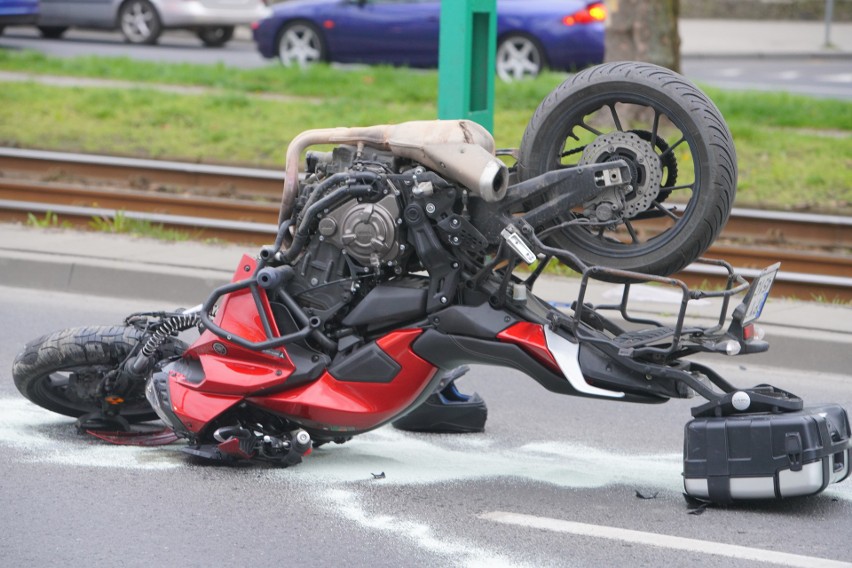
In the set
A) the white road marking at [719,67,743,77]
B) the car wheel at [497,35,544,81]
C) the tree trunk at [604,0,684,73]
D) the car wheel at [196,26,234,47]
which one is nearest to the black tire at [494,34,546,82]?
the car wheel at [497,35,544,81]

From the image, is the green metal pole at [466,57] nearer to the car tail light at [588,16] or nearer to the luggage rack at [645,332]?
the luggage rack at [645,332]

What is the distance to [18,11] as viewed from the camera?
61.5ft

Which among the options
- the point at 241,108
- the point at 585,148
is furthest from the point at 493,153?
the point at 241,108

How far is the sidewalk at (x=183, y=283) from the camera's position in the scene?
299 inches

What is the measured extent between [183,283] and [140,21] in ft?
43.8

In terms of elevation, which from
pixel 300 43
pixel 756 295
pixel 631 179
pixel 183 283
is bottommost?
pixel 183 283

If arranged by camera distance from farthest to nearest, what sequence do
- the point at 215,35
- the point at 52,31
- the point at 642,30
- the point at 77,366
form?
the point at 215,35 → the point at 52,31 → the point at 642,30 → the point at 77,366

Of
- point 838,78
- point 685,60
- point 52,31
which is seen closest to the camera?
point 838,78

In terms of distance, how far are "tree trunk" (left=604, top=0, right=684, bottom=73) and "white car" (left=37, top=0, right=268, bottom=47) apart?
10051 mm

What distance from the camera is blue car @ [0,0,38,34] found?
18.7 meters

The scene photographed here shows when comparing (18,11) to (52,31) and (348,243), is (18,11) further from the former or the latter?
(348,243)

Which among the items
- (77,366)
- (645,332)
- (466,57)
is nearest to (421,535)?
(645,332)

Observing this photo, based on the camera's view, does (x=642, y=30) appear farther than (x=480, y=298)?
Yes

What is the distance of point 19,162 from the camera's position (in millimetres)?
11719
